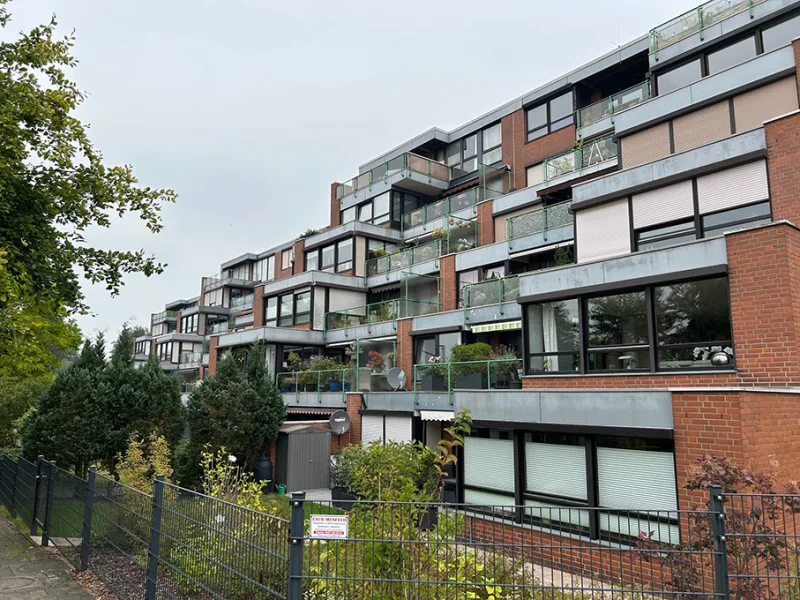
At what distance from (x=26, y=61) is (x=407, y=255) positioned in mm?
21433

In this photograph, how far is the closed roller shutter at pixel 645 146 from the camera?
54.9 feet

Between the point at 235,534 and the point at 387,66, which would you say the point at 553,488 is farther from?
the point at 387,66

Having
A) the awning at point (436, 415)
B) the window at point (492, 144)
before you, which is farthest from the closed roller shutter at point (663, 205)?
the window at point (492, 144)

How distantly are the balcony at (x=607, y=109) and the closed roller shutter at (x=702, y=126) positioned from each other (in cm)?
575

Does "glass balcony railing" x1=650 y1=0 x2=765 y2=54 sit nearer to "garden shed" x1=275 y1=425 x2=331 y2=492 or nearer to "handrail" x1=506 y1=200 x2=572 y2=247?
"handrail" x1=506 y1=200 x2=572 y2=247

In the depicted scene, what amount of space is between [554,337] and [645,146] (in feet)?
23.8

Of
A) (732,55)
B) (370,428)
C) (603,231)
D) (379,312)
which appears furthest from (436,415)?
(732,55)

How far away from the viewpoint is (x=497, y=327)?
22.1 metres

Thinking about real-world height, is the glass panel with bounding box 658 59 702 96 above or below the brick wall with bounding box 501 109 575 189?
below

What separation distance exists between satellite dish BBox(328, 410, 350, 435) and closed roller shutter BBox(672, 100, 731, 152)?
1506 centimetres

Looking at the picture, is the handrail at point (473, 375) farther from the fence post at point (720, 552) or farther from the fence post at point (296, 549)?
the fence post at point (296, 549)

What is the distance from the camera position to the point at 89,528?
8641mm

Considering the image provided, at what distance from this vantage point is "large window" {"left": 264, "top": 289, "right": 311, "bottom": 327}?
32.9 metres

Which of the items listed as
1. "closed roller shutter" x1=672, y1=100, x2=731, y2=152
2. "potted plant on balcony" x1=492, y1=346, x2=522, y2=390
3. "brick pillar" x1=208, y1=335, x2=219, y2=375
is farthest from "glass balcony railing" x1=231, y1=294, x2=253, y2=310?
"closed roller shutter" x1=672, y1=100, x2=731, y2=152
